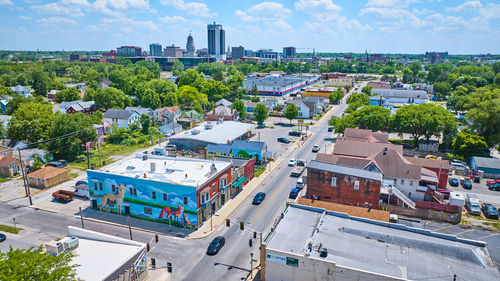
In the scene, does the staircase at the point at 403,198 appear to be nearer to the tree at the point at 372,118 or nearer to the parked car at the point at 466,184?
the parked car at the point at 466,184

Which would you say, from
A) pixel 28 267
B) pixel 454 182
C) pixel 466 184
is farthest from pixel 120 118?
pixel 466 184

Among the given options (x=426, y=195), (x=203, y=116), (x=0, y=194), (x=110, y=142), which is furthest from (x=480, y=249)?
(x=203, y=116)

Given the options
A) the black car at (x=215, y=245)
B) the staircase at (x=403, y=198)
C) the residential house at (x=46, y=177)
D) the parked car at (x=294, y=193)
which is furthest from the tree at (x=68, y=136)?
the staircase at (x=403, y=198)

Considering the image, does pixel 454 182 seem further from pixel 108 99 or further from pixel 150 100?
pixel 108 99

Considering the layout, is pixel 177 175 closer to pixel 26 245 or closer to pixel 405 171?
pixel 26 245

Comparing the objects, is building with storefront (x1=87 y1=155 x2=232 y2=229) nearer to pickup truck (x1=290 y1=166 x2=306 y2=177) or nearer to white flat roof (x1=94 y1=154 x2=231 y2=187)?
white flat roof (x1=94 y1=154 x2=231 y2=187)

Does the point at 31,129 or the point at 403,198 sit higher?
the point at 31,129

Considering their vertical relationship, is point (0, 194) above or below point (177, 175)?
below
